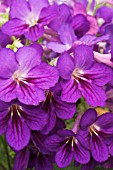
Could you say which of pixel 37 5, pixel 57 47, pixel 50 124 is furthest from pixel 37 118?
pixel 37 5

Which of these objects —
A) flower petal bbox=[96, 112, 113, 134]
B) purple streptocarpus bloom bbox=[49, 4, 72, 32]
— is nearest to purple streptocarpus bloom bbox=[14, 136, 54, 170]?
flower petal bbox=[96, 112, 113, 134]

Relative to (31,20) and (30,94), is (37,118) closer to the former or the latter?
(30,94)

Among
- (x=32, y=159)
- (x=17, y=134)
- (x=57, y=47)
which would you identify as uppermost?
(x=57, y=47)

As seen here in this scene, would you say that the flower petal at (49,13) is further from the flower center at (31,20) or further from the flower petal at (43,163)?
the flower petal at (43,163)

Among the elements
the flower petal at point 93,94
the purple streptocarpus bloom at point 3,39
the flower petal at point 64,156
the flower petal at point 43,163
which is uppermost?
the purple streptocarpus bloom at point 3,39

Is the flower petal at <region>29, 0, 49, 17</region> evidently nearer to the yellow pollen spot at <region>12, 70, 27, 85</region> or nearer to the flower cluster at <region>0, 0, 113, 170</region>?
the flower cluster at <region>0, 0, 113, 170</region>

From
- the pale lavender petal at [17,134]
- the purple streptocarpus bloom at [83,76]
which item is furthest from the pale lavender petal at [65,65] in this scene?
the pale lavender petal at [17,134]

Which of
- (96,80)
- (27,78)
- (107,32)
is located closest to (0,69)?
(27,78)
